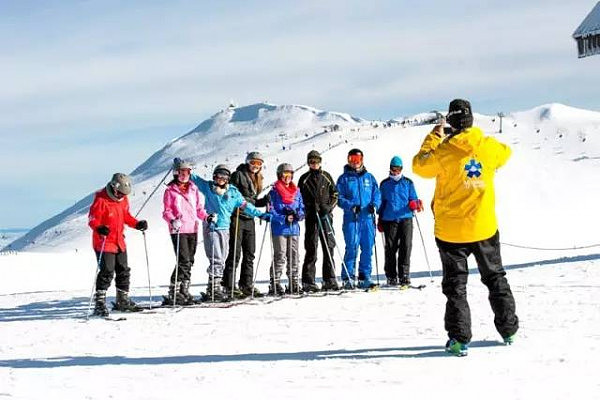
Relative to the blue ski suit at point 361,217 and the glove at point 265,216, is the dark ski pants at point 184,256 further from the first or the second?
the blue ski suit at point 361,217

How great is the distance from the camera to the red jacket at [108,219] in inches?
420

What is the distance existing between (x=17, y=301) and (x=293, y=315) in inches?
263

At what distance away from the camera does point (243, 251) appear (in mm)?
12094

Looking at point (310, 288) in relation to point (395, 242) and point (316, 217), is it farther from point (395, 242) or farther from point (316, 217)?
point (395, 242)

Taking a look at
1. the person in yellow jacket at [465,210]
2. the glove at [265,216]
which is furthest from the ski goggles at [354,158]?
the person in yellow jacket at [465,210]

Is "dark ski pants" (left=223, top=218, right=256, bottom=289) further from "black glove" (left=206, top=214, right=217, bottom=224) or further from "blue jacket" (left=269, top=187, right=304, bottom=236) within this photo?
"black glove" (left=206, top=214, right=217, bottom=224)

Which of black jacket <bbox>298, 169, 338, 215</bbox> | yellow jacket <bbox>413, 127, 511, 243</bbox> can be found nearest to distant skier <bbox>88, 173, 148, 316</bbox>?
black jacket <bbox>298, 169, 338, 215</bbox>

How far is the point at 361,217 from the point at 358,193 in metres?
0.38

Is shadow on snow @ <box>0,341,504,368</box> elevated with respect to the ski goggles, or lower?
lower

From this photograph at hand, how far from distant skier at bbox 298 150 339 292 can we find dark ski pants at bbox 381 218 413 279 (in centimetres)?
94

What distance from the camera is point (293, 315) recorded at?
9.39 m

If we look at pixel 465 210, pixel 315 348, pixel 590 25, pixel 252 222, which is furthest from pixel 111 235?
pixel 590 25

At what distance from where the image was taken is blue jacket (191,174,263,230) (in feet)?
37.7

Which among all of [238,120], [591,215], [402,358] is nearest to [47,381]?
[402,358]
